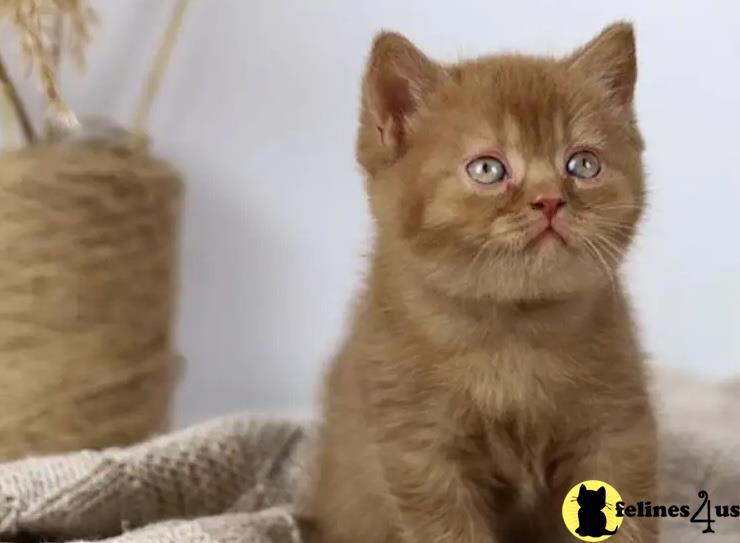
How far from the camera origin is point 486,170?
75 cm

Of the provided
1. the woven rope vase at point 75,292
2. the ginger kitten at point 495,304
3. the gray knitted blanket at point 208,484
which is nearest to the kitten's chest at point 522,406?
the ginger kitten at point 495,304

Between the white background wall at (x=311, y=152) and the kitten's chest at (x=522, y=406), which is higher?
the white background wall at (x=311, y=152)

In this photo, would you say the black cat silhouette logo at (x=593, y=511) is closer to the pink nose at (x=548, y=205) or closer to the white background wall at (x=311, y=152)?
the pink nose at (x=548, y=205)

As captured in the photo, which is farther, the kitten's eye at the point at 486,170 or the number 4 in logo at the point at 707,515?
the number 4 in logo at the point at 707,515

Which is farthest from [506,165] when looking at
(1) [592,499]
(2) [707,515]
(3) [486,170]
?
(2) [707,515]

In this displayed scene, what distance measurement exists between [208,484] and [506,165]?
49 centimetres

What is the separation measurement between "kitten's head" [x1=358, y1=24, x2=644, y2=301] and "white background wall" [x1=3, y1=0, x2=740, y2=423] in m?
0.64

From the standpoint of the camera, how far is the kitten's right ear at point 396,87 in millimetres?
792

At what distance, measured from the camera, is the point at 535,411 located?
797 mm

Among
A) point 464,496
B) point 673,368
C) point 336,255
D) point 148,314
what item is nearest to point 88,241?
point 148,314

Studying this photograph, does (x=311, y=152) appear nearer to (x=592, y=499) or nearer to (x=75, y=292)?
(x=75, y=292)

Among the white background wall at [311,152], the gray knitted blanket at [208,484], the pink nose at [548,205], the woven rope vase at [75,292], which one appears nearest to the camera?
the pink nose at [548,205]

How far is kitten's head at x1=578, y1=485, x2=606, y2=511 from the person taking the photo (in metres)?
0.79

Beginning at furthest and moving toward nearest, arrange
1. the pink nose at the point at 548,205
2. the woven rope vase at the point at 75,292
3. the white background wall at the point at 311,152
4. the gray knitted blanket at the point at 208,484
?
the white background wall at the point at 311,152, the woven rope vase at the point at 75,292, the gray knitted blanket at the point at 208,484, the pink nose at the point at 548,205
